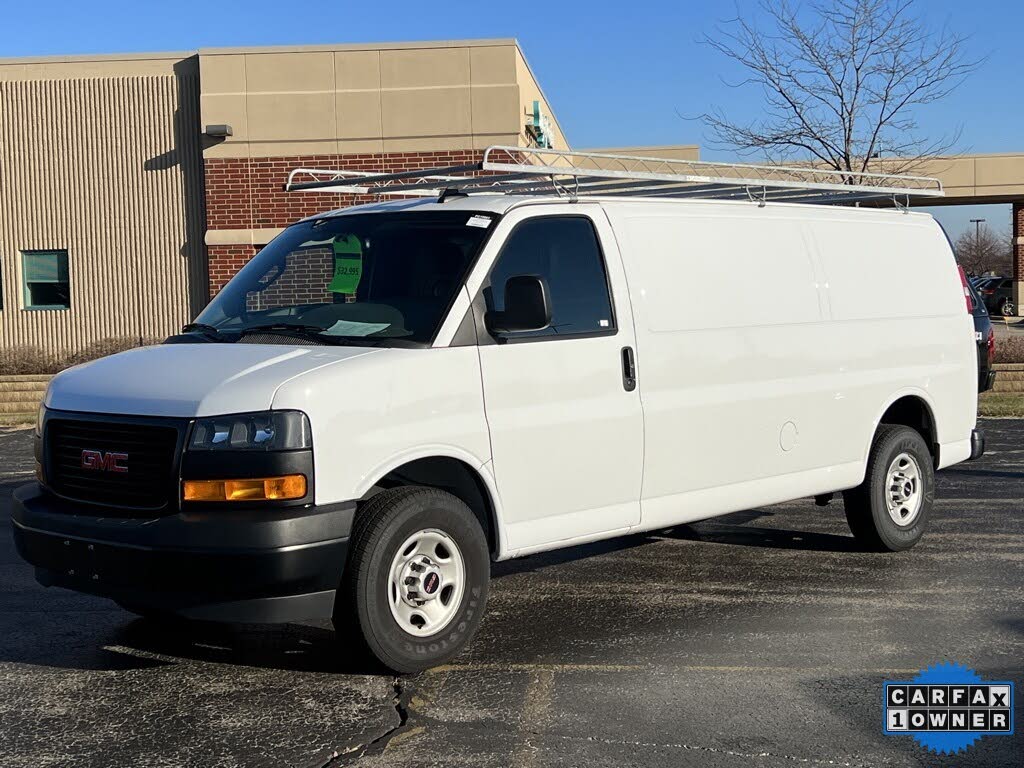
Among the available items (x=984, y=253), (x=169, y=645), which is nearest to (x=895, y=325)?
(x=169, y=645)

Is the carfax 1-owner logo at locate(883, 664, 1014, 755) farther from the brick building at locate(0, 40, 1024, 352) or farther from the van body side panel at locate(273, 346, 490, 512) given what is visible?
the brick building at locate(0, 40, 1024, 352)

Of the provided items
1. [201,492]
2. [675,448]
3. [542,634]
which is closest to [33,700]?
[201,492]

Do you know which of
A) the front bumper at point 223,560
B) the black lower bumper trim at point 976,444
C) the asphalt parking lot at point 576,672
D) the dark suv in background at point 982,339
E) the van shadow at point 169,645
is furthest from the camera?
the dark suv in background at point 982,339

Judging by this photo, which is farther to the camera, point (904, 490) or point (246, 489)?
point (904, 490)

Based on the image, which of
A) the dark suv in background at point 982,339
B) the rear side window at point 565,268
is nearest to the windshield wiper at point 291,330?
the rear side window at point 565,268

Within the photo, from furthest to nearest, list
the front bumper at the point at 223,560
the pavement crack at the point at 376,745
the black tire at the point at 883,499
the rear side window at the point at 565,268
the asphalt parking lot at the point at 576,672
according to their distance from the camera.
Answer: the black tire at the point at 883,499
the rear side window at the point at 565,268
the front bumper at the point at 223,560
the asphalt parking lot at the point at 576,672
the pavement crack at the point at 376,745

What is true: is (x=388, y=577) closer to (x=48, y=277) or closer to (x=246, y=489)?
(x=246, y=489)

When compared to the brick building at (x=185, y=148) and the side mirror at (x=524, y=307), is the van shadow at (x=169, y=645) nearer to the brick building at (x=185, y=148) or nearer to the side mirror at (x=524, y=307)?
the side mirror at (x=524, y=307)

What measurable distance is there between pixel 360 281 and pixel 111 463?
1546mm

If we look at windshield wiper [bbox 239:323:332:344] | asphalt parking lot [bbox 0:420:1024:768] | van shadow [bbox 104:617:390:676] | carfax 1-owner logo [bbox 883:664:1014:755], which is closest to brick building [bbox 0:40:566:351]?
asphalt parking lot [bbox 0:420:1024:768]

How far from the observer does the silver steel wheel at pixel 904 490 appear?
8414 mm

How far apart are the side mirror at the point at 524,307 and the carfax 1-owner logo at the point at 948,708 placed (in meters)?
2.22

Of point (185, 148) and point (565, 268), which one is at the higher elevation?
point (185, 148)

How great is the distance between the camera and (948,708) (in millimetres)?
5277
